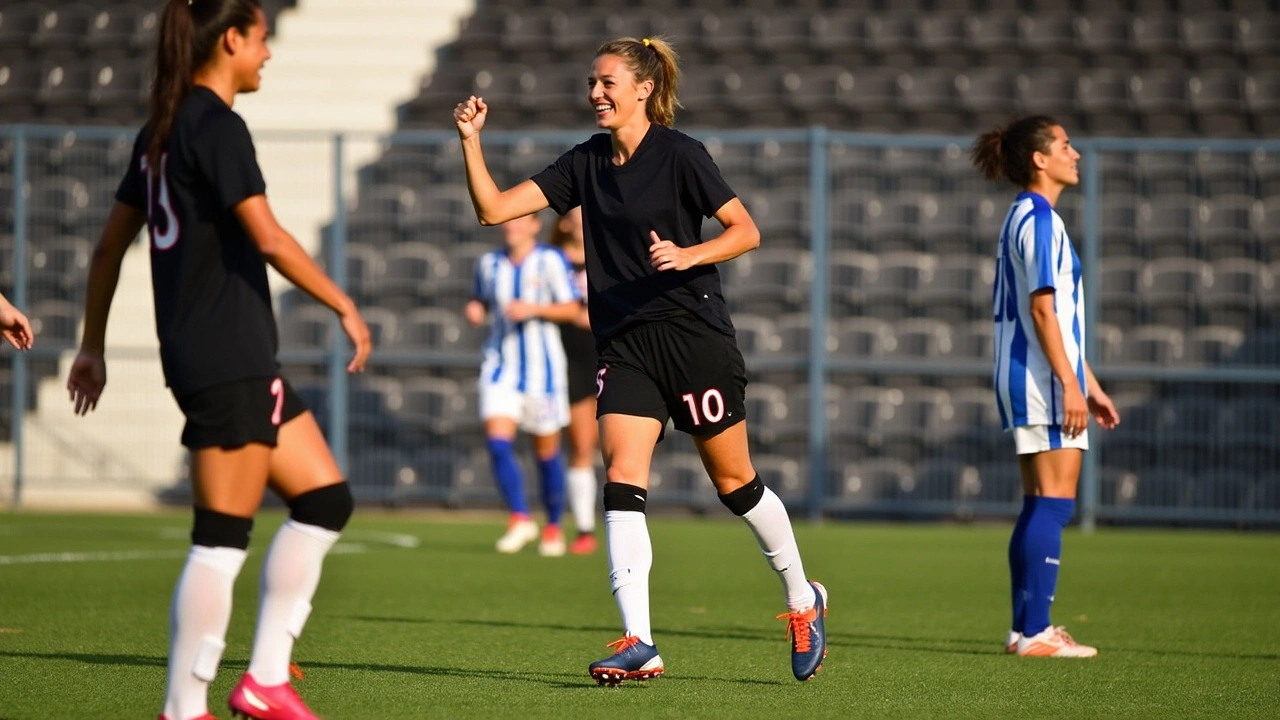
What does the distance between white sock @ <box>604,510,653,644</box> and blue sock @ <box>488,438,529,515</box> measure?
5.29 m

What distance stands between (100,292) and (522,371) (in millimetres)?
6297

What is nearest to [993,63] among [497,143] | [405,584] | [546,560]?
[497,143]

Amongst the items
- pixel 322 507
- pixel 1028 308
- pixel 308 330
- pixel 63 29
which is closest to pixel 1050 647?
pixel 1028 308

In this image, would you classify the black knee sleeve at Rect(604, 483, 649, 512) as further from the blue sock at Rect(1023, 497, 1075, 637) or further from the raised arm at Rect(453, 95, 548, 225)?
the blue sock at Rect(1023, 497, 1075, 637)

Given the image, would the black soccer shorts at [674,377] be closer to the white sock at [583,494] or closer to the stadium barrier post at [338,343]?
the white sock at [583,494]

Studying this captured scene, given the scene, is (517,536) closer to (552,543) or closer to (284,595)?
(552,543)

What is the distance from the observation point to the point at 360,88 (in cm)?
1647

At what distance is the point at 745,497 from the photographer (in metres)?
4.95

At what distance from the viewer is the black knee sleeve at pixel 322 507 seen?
12.6 ft

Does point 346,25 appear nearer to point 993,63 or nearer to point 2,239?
point 2,239

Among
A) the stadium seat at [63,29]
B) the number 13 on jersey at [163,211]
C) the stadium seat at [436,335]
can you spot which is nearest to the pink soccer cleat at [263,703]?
the number 13 on jersey at [163,211]

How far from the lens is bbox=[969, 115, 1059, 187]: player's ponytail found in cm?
595

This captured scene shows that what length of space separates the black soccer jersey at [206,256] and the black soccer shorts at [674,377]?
1.36 m

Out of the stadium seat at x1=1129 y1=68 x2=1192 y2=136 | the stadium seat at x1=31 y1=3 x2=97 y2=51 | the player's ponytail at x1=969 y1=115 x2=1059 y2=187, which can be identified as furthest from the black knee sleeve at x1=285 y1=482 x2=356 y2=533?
the stadium seat at x1=31 y1=3 x2=97 y2=51
